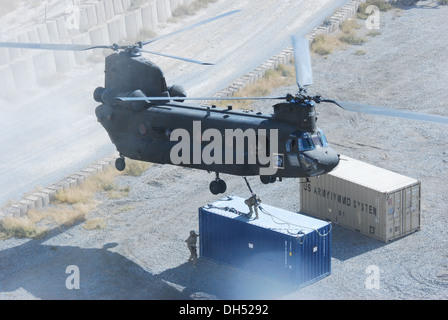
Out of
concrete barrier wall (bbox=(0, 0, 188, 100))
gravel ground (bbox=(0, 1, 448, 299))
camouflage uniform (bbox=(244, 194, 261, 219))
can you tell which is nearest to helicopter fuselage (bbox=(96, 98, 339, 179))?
camouflage uniform (bbox=(244, 194, 261, 219))

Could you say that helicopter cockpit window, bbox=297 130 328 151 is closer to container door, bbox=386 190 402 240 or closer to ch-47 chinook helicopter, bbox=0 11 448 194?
ch-47 chinook helicopter, bbox=0 11 448 194

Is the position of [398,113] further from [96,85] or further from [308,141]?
[96,85]

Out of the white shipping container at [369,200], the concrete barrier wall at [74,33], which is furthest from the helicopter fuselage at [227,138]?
the concrete barrier wall at [74,33]

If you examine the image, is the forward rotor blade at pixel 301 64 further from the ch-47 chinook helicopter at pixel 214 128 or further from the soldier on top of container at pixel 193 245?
the soldier on top of container at pixel 193 245

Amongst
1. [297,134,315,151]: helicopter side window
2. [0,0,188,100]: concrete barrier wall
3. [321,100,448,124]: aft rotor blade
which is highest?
[321,100,448,124]: aft rotor blade
